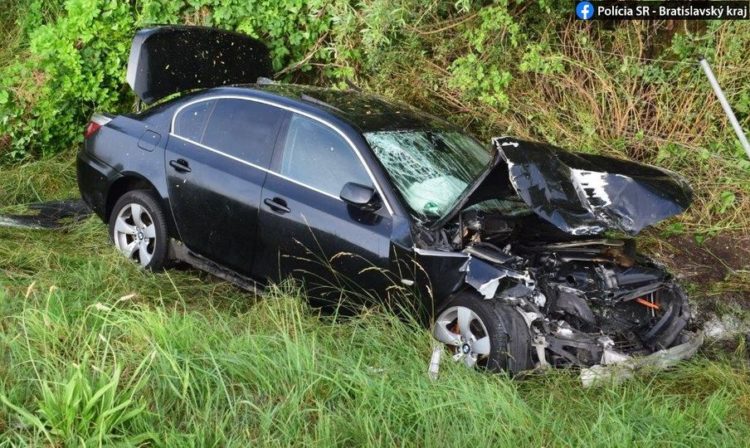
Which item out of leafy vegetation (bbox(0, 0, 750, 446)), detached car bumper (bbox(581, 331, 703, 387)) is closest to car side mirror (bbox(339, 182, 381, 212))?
leafy vegetation (bbox(0, 0, 750, 446))

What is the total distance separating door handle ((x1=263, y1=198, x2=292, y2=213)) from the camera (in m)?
5.38

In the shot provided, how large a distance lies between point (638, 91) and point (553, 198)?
3659 mm

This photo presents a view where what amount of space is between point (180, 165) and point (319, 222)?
129 cm

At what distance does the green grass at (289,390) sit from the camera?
3.74 metres

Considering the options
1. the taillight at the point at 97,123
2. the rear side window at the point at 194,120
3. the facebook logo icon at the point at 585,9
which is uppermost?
the facebook logo icon at the point at 585,9

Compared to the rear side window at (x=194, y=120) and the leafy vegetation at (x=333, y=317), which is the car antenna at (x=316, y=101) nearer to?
the rear side window at (x=194, y=120)

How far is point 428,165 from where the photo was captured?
5.51m

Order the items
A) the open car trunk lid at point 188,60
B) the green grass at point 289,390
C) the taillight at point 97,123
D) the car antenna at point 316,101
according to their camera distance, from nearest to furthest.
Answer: the green grass at point 289,390, the car antenna at point 316,101, the taillight at point 97,123, the open car trunk lid at point 188,60

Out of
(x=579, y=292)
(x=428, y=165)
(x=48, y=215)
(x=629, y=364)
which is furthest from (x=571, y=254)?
(x=48, y=215)

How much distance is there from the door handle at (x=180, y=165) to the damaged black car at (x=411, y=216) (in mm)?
15

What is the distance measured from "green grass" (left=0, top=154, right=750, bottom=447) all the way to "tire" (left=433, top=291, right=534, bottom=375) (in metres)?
0.16

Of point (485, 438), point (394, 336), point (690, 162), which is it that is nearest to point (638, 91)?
point (690, 162)

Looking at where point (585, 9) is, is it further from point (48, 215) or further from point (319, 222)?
point (48, 215)

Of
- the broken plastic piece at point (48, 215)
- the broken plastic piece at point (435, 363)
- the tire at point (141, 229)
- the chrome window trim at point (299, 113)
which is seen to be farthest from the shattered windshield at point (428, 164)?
the broken plastic piece at point (48, 215)
